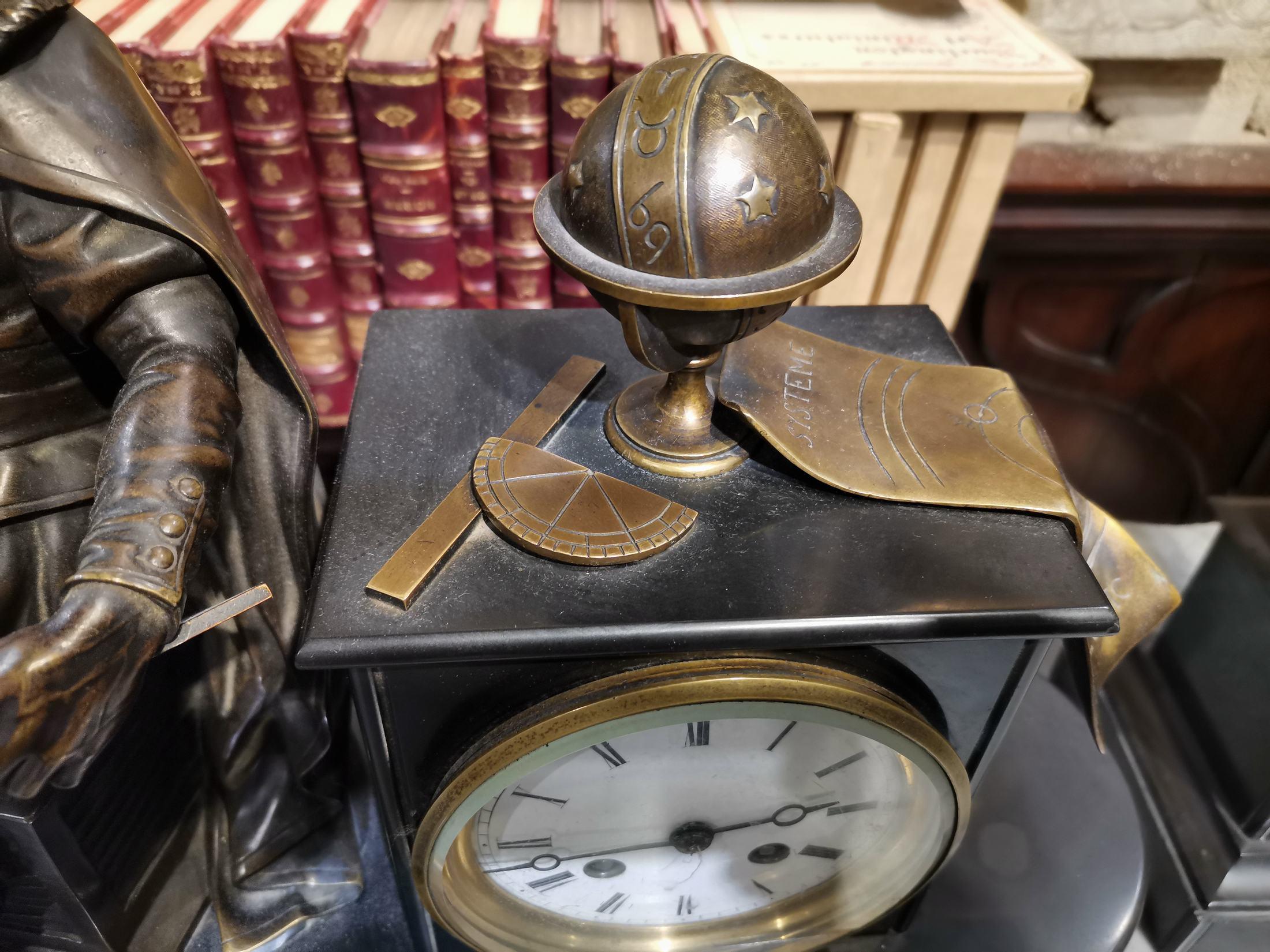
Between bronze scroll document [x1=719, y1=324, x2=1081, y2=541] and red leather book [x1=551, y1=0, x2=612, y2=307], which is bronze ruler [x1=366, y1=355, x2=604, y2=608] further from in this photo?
red leather book [x1=551, y1=0, x2=612, y2=307]

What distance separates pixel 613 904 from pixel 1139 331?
1.43 m

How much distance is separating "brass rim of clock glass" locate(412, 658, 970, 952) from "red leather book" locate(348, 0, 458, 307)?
848 millimetres

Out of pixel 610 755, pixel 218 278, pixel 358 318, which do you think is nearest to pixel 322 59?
pixel 358 318

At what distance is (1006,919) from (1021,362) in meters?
1.12

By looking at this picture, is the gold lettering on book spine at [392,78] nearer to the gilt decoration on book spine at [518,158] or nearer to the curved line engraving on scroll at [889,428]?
the gilt decoration on book spine at [518,158]

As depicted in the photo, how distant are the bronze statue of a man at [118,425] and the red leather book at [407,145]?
1.54ft

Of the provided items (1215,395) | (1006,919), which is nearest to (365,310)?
(1006,919)

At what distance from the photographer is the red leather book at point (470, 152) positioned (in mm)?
1224

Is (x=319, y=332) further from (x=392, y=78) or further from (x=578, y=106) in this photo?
(x=578, y=106)

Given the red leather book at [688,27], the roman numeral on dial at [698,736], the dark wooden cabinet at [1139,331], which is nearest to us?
the roman numeral on dial at [698,736]

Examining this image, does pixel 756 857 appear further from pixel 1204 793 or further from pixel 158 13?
pixel 158 13

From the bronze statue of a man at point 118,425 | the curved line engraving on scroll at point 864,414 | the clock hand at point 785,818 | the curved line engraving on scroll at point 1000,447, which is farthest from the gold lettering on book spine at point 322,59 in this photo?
the clock hand at point 785,818

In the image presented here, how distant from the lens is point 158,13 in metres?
1.20

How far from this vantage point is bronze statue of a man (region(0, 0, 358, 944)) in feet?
1.95
